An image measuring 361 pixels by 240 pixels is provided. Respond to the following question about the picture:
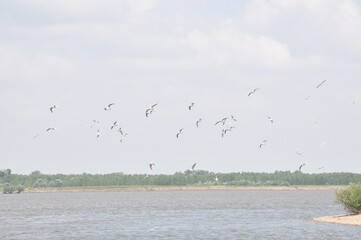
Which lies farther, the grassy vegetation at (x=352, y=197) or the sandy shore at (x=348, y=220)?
the grassy vegetation at (x=352, y=197)

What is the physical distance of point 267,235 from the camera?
242 ft

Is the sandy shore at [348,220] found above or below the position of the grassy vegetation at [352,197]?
below

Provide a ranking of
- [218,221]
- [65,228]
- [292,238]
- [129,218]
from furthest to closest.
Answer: [129,218], [218,221], [65,228], [292,238]

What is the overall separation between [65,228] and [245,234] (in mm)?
23050

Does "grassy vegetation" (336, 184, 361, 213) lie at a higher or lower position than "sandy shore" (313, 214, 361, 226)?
higher

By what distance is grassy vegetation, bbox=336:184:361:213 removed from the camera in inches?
3337

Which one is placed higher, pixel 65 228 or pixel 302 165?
pixel 302 165

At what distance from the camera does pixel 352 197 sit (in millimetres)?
85062

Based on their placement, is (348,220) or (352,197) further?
(352,197)

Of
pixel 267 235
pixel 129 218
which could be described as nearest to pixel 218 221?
pixel 129 218

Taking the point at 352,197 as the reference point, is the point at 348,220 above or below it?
below

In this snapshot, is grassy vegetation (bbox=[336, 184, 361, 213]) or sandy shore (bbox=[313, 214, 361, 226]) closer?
sandy shore (bbox=[313, 214, 361, 226])

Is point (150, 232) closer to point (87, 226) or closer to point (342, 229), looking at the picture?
point (87, 226)

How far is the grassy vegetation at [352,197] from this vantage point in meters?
84.8
